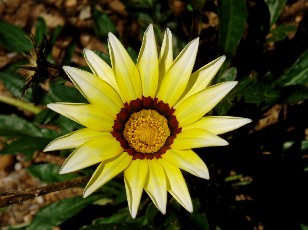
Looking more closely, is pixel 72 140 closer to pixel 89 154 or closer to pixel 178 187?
pixel 89 154

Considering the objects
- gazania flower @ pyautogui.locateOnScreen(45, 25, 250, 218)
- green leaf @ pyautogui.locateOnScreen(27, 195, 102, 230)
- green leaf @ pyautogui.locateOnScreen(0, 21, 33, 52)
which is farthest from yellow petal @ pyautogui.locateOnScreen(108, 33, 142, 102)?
green leaf @ pyautogui.locateOnScreen(0, 21, 33, 52)

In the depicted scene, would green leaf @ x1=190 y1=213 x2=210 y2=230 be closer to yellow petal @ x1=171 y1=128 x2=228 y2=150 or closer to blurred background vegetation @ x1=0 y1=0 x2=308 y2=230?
blurred background vegetation @ x1=0 y1=0 x2=308 y2=230

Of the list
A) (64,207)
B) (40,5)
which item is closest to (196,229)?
(64,207)

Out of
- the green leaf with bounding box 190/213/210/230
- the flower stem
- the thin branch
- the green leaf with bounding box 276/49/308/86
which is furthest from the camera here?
the flower stem

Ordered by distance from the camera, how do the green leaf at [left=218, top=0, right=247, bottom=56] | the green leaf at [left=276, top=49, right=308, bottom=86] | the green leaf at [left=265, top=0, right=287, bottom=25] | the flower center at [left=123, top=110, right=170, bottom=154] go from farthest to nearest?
the green leaf at [left=265, top=0, right=287, bottom=25]
the green leaf at [left=276, top=49, right=308, bottom=86]
the green leaf at [left=218, top=0, right=247, bottom=56]
the flower center at [left=123, top=110, right=170, bottom=154]

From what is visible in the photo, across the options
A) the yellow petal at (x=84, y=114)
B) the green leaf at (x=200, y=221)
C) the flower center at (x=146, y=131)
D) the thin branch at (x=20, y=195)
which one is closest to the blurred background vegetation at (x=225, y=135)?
the green leaf at (x=200, y=221)

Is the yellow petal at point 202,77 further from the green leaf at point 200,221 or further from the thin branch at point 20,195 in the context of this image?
the green leaf at point 200,221

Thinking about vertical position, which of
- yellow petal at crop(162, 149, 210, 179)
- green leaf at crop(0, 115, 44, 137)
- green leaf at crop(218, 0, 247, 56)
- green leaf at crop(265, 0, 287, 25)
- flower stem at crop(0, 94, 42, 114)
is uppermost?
green leaf at crop(265, 0, 287, 25)

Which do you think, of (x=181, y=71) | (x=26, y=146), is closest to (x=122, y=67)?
(x=181, y=71)
